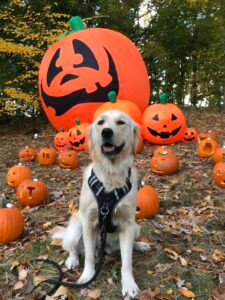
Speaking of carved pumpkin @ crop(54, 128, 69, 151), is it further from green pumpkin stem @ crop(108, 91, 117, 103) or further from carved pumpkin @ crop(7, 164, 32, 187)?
carved pumpkin @ crop(7, 164, 32, 187)

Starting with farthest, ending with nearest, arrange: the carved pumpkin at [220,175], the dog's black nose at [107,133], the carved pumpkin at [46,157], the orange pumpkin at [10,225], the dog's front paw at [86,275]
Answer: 1. the carved pumpkin at [46,157]
2. the carved pumpkin at [220,175]
3. the orange pumpkin at [10,225]
4. the dog's front paw at [86,275]
5. the dog's black nose at [107,133]

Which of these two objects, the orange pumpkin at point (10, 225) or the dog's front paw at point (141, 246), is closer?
the dog's front paw at point (141, 246)

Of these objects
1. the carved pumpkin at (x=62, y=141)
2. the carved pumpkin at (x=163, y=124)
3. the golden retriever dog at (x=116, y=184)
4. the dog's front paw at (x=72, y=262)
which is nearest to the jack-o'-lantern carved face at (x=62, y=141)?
the carved pumpkin at (x=62, y=141)

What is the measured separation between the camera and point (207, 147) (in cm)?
727

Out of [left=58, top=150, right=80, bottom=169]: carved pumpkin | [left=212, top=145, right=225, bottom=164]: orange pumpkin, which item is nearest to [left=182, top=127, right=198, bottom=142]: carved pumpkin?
[left=212, top=145, right=225, bottom=164]: orange pumpkin

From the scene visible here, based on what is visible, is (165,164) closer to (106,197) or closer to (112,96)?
(112,96)

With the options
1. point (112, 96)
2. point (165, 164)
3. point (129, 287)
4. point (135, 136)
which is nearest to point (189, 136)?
point (112, 96)

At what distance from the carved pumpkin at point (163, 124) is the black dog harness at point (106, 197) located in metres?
5.15

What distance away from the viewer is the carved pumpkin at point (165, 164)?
6.31m

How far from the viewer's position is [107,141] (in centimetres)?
316

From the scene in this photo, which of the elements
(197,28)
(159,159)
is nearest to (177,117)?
(159,159)

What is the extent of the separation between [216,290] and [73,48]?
7.15m

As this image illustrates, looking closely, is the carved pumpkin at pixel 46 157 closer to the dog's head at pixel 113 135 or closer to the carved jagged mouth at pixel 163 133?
the carved jagged mouth at pixel 163 133

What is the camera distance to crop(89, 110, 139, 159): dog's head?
3160 mm
